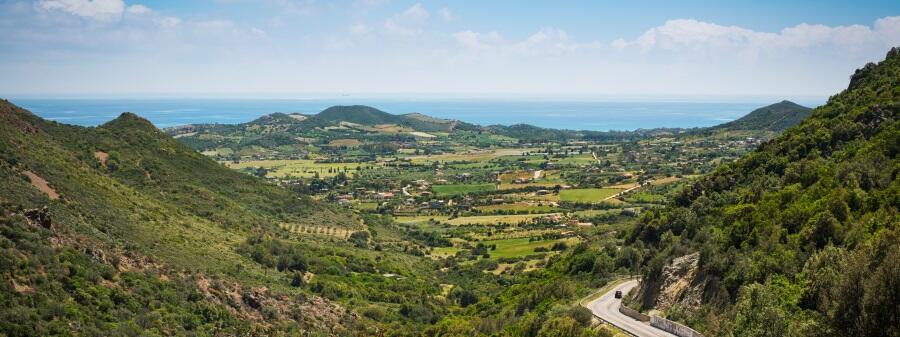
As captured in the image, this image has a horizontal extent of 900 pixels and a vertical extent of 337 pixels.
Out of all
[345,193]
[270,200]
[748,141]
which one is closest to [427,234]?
[270,200]

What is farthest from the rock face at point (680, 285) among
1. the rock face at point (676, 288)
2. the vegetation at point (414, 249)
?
the vegetation at point (414, 249)

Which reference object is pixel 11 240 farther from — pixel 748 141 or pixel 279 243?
pixel 748 141

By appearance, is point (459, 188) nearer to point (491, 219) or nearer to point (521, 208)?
point (521, 208)

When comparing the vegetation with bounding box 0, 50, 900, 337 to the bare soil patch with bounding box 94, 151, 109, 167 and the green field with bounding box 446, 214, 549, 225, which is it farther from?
the green field with bounding box 446, 214, 549, 225

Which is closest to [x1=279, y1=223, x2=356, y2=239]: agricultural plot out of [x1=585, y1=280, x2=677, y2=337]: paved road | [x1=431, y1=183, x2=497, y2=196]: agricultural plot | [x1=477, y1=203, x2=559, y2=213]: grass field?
[x1=477, y1=203, x2=559, y2=213]: grass field

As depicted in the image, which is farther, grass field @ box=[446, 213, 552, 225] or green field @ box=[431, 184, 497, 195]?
green field @ box=[431, 184, 497, 195]

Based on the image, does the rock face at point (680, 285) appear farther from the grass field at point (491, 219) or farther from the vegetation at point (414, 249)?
the grass field at point (491, 219)
